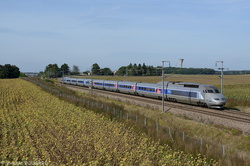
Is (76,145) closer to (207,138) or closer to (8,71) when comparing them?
(207,138)

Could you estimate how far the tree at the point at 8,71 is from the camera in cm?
17150

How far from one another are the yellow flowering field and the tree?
497 ft

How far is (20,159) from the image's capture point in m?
17.2

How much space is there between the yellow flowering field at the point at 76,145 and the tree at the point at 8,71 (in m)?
152

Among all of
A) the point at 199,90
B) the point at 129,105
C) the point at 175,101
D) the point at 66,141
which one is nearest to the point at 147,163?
the point at 66,141

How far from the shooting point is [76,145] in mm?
18594

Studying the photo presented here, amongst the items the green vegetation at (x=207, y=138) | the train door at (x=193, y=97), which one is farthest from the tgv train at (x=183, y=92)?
the green vegetation at (x=207, y=138)

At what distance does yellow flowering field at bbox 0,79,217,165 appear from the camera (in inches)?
613

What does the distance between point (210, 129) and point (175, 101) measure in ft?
61.5

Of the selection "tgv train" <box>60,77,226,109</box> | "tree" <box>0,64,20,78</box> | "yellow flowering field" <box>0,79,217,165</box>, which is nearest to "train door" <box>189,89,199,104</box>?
"tgv train" <box>60,77,226,109</box>

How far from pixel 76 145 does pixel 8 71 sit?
170839 millimetres

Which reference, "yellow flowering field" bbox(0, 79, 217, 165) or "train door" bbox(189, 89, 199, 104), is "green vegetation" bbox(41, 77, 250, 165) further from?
"train door" bbox(189, 89, 199, 104)

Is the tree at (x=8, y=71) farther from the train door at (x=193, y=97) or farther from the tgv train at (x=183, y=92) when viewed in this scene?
the train door at (x=193, y=97)

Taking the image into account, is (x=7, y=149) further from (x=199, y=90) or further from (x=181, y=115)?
(x=199, y=90)
